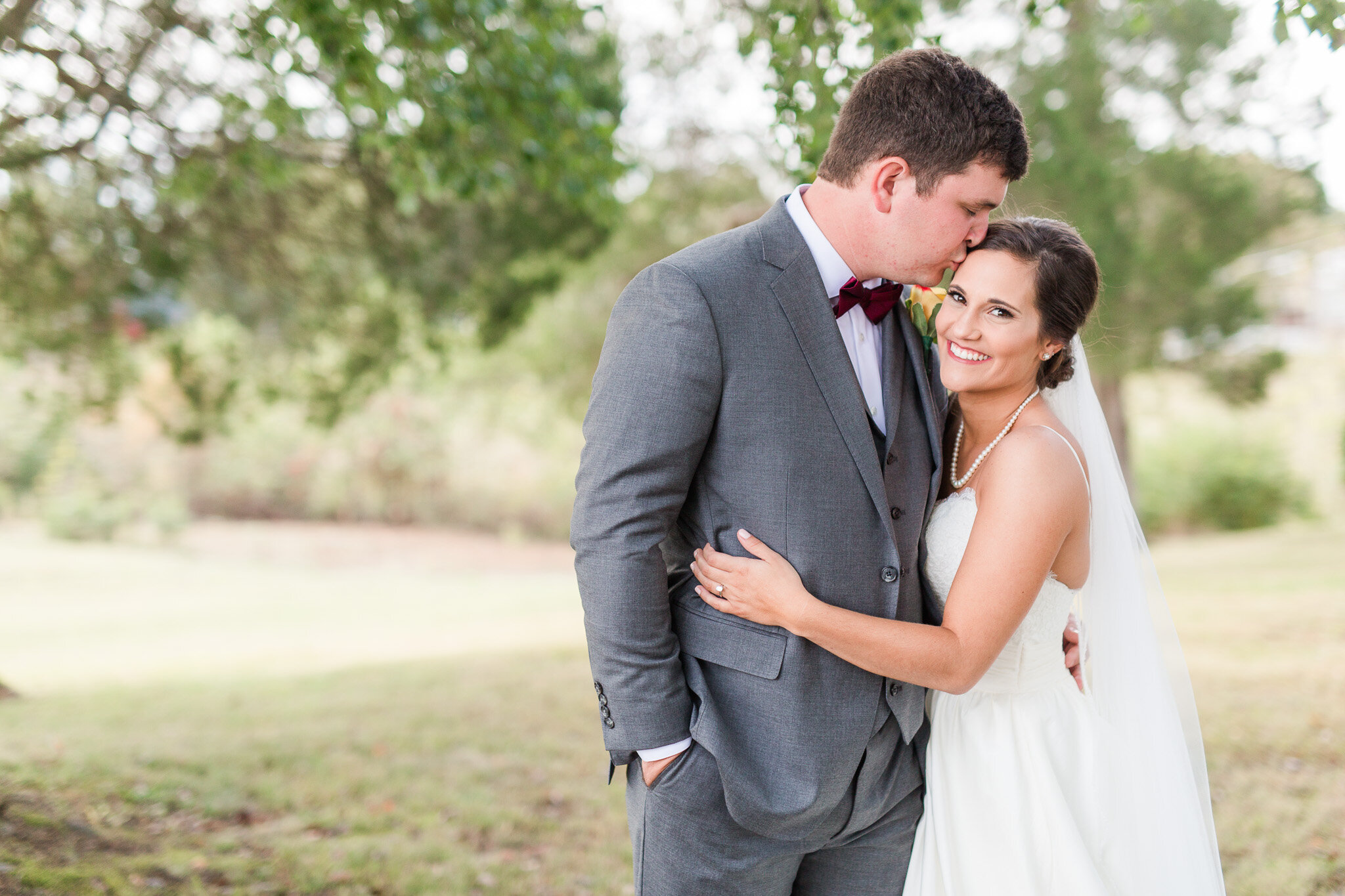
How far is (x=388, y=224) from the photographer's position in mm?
7980

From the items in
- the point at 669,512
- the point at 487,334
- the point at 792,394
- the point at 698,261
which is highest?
the point at 487,334

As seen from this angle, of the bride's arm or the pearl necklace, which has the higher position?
the pearl necklace

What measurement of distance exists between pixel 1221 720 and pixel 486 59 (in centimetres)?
559

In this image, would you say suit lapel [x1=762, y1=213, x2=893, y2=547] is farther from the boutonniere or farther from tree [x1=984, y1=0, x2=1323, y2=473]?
tree [x1=984, y1=0, x2=1323, y2=473]

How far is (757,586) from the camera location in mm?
1874

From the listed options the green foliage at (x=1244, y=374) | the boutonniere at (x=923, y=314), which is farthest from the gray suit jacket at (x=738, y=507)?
the green foliage at (x=1244, y=374)

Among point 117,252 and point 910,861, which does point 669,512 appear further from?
point 117,252

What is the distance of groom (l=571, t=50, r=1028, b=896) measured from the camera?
1.86 m

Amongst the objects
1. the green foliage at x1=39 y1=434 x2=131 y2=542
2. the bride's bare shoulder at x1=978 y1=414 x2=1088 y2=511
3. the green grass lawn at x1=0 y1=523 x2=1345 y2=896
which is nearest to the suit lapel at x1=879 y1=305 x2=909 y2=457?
the bride's bare shoulder at x1=978 y1=414 x2=1088 y2=511

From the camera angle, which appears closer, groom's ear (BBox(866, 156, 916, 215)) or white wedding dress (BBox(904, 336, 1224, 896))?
groom's ear (BBox(866, 156, 916, 215))

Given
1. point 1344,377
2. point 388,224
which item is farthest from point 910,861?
point 1344,377

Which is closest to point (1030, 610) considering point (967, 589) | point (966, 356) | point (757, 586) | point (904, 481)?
point (967, 589)

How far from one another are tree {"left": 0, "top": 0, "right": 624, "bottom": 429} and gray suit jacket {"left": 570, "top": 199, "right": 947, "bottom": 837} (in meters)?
2.93

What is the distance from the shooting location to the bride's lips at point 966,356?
2145 mm
